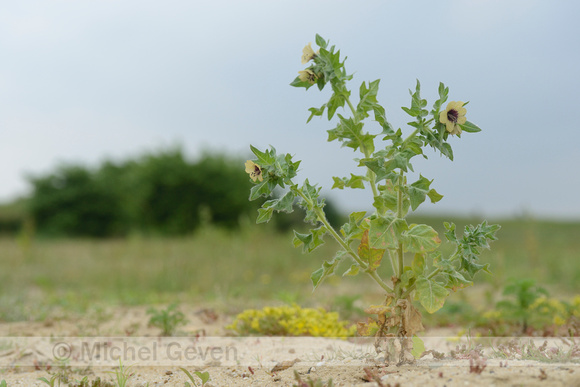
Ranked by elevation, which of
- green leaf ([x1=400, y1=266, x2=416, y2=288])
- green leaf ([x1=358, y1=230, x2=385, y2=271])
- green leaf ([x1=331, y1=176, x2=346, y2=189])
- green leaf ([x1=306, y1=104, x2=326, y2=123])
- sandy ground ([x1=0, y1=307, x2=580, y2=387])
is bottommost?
sandy ground ([x1=0, y1=307, x2=580, y2=387])

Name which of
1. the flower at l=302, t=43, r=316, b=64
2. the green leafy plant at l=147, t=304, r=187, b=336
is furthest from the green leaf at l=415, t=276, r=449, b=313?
the green leafy plant at l=147, t=304, r=187, b=336

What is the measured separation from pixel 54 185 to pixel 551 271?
21116 millimetres

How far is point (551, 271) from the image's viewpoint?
29.2 feet

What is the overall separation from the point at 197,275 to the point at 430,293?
6.50 meters

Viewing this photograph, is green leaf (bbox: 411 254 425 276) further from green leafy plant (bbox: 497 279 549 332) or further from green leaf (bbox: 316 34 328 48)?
green leafy plant (bbox: 497 279 549 332)

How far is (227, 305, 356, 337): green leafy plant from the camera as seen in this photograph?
4120 millimetres

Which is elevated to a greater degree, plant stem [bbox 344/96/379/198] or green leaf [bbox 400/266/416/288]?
plant stem [bbox 344/96/379/198]

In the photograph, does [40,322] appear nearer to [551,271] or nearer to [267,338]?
[267,338]

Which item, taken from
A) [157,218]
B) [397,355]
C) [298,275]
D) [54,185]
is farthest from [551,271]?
[54,185]

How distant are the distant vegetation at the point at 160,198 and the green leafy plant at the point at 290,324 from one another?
43.4 ft

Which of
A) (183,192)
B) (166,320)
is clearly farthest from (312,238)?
(183,192)

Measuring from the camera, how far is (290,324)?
163 inches

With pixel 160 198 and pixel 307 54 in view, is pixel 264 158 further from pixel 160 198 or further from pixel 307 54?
pixel 160 198

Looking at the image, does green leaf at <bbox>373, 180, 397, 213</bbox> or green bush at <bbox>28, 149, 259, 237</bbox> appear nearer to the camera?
green leaf at <bbox>373, 180, 397, 213</bbox>
